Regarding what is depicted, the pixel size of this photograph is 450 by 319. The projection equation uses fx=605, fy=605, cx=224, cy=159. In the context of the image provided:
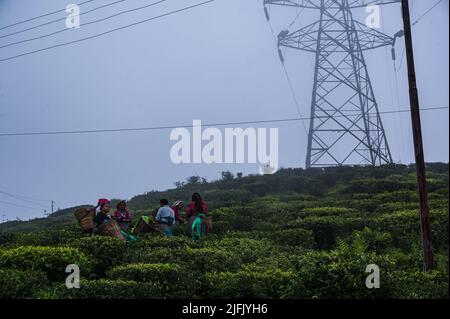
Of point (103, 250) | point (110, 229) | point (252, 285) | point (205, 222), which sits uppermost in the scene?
point (205, 222)

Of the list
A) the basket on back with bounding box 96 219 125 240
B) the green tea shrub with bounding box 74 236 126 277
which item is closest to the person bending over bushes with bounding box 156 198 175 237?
the basket on back with bounding box 96 219 125 240

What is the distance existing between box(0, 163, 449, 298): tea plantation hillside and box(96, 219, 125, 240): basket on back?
428 mm

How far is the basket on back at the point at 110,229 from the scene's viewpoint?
14.7m

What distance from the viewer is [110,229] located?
14.8 m

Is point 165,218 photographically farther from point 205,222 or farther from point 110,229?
point 110,229

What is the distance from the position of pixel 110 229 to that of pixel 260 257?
3.98 metres

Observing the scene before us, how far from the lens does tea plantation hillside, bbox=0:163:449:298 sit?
9.78m

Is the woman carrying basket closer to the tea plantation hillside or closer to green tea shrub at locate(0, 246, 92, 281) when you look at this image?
the tea plantation hillside

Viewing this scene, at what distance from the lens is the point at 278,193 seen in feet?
92.4

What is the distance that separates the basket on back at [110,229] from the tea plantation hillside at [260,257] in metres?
0.43

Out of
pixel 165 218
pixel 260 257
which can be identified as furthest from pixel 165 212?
pixel 260 257
